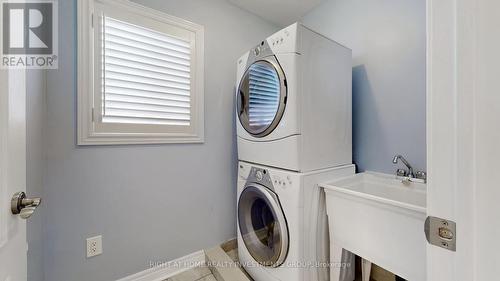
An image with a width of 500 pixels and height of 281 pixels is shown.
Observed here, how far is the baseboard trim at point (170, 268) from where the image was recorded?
1.50 meters

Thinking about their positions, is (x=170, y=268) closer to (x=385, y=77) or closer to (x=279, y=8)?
(x=385, y=77)

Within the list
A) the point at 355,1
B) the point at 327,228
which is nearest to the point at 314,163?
the point at 327,228

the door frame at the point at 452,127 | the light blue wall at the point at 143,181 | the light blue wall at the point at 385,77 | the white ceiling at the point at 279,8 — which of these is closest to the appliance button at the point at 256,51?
the light blue wall at the point at 143,181

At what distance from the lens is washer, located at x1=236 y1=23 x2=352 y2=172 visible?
4.04 ft

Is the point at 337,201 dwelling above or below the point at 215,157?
below

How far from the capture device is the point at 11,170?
549 mm

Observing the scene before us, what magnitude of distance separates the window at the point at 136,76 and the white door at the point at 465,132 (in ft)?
5.12

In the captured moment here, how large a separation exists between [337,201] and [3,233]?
1.35m

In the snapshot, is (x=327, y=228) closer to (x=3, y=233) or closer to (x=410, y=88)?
(x=410, y=88)

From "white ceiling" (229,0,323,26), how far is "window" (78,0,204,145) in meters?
0.58

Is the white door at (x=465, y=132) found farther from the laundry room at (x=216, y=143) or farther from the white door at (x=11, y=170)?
the white door at (x=11, y=170)

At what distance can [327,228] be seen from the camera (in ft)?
4.45

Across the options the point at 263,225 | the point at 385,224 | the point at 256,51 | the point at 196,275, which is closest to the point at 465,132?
the point at 385,224

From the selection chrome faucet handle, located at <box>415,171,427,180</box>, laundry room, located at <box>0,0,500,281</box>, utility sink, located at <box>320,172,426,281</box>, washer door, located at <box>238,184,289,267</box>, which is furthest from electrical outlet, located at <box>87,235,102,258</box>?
chrome faucet handle, located at <box>415,171,427,180</box>
